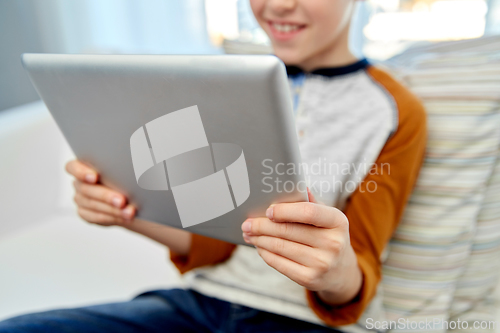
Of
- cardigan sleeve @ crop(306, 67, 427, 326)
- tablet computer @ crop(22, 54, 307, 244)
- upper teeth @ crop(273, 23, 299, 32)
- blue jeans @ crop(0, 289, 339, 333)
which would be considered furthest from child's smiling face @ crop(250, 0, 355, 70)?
blue jeans @ crop(0, 289, 339, 333)

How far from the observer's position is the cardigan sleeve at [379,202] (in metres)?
0.61

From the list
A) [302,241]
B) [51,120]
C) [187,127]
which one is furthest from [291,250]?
[51,120]

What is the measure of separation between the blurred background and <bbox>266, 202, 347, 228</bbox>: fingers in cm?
55

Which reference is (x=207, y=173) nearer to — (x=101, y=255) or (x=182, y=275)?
(x=182, y=275)

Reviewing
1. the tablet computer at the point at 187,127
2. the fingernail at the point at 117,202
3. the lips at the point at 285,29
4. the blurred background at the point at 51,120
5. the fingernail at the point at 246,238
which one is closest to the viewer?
the tablet computer at the point at 187,127

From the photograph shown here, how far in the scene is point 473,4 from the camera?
1404mm

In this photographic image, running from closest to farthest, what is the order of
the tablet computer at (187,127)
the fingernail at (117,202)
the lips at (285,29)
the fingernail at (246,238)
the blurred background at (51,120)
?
the tablet computer at (187,127) → the fingernail at (246,238) → the fingernail at (117,202) → the lips at (285,29) → the blurred background at (51,120)

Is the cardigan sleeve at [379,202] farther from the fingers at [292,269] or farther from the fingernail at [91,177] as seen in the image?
the fingernail at [91,177]

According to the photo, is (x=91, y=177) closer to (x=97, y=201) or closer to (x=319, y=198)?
(x=97, y=201)

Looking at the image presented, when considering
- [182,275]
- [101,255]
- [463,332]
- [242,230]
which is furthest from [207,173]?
[101,255]

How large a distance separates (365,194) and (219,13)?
136cm

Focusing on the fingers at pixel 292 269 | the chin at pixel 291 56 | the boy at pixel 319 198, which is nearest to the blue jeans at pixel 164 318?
the boy at pixel 319 198

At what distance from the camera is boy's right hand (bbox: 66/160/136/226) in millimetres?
578

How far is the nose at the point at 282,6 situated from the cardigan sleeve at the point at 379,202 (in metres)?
0.23
